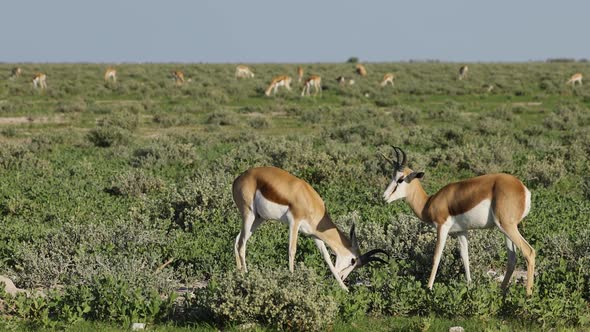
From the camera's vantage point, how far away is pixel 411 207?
7.79 metres

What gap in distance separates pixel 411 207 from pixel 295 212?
1259 millimetres

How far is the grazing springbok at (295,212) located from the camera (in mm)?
7680

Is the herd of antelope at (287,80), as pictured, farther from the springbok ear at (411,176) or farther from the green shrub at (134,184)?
the springbok ear at (411,176)

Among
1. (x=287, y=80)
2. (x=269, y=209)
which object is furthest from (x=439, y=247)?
(x=287, y=80)

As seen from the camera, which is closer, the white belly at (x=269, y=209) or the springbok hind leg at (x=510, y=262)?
the springbok hind leg at (x=510, y=262)

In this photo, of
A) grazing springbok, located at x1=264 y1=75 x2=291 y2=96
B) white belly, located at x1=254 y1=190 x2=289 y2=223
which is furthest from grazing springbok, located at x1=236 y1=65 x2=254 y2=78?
white belly, located at x1=254 y1=190 x2=289 y2=223

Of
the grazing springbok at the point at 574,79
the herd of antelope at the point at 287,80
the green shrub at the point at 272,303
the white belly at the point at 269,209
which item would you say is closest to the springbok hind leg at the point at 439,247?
the green shrub at the point at 272,303

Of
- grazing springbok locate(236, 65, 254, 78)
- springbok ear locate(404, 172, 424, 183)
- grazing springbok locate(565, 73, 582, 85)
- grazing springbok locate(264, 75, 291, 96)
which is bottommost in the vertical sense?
grazing springbok locate(236, 65, 254, 78)

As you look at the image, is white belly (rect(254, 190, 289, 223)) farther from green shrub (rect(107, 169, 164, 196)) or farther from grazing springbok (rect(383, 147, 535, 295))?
green shrub (rect(107, 169, 164, 196))

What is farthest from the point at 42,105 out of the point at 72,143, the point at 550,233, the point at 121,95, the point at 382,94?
the point at 550,233

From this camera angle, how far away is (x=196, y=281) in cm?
813

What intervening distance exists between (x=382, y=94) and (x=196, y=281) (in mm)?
29289

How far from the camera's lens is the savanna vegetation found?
636 centimetres

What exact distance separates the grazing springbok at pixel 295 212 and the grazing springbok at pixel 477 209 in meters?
0.70
